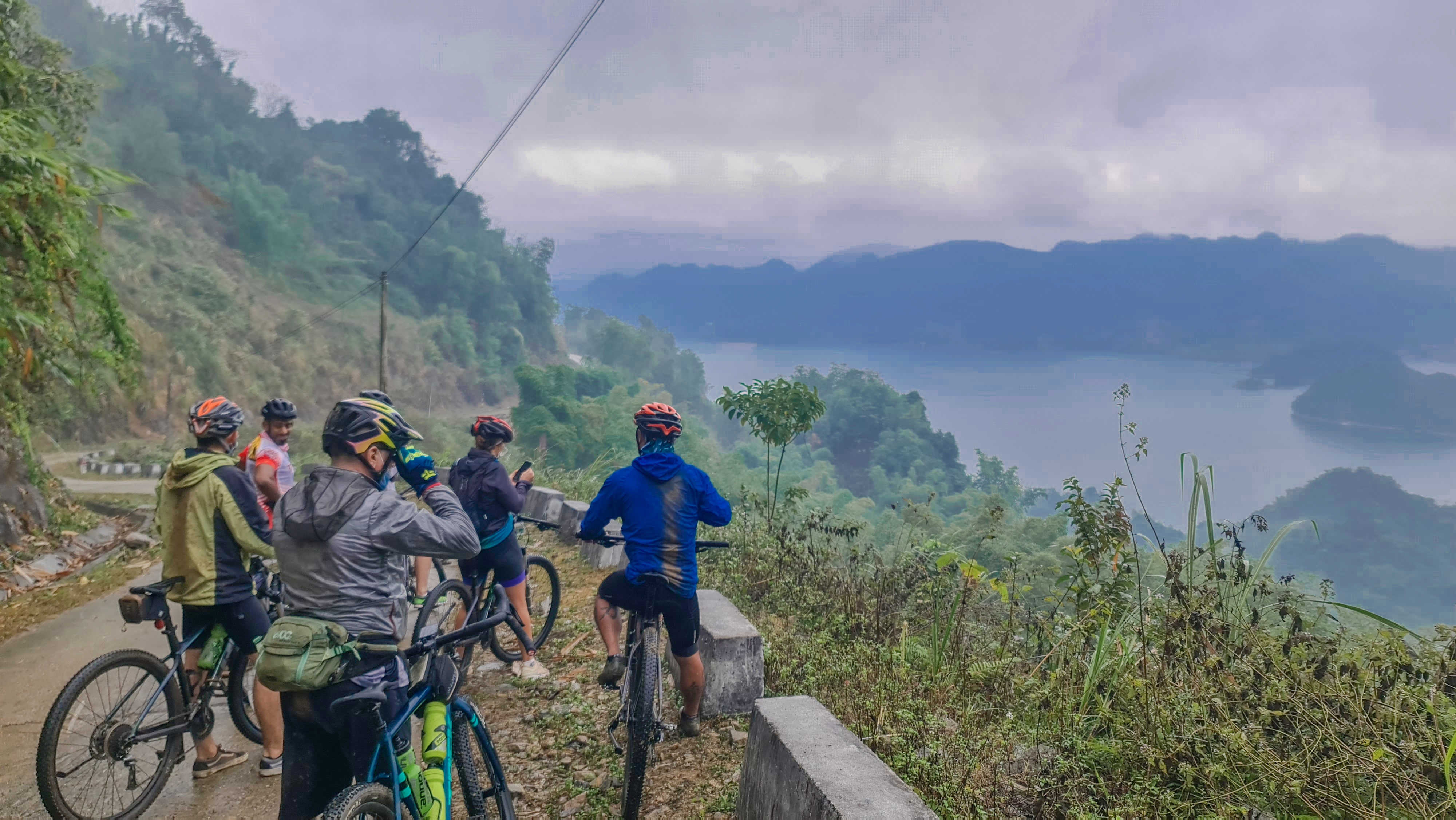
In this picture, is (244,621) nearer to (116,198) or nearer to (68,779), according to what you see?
(68,779)

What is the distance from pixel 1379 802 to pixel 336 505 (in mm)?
4169

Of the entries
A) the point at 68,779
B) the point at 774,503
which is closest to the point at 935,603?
the point at 774,503

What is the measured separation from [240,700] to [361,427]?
9.65 ft

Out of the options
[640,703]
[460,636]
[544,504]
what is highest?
[460,636]

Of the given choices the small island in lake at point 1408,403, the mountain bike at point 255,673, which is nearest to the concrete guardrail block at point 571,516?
the mountain bike at point 255,673

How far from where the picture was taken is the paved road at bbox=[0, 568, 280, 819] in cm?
438

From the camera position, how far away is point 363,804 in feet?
8.92

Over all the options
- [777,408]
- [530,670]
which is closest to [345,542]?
[530,670]

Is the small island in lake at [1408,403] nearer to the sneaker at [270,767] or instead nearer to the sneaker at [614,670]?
the sneaker at [614,670]

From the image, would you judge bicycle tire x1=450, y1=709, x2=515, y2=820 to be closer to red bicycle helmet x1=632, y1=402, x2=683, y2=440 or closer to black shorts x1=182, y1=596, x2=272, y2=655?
black shorts x1=182, y1=596, x2=272, y2=655

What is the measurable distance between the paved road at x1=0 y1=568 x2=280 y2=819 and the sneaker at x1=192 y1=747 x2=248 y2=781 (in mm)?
31

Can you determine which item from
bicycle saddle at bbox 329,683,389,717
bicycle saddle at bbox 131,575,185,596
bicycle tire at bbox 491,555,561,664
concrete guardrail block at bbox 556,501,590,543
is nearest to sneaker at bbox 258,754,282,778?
bicycle saddle at bbox 131,575,185,596

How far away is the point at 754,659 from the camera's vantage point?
5074 millimetres

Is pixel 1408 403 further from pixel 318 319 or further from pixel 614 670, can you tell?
pixel 614 670
